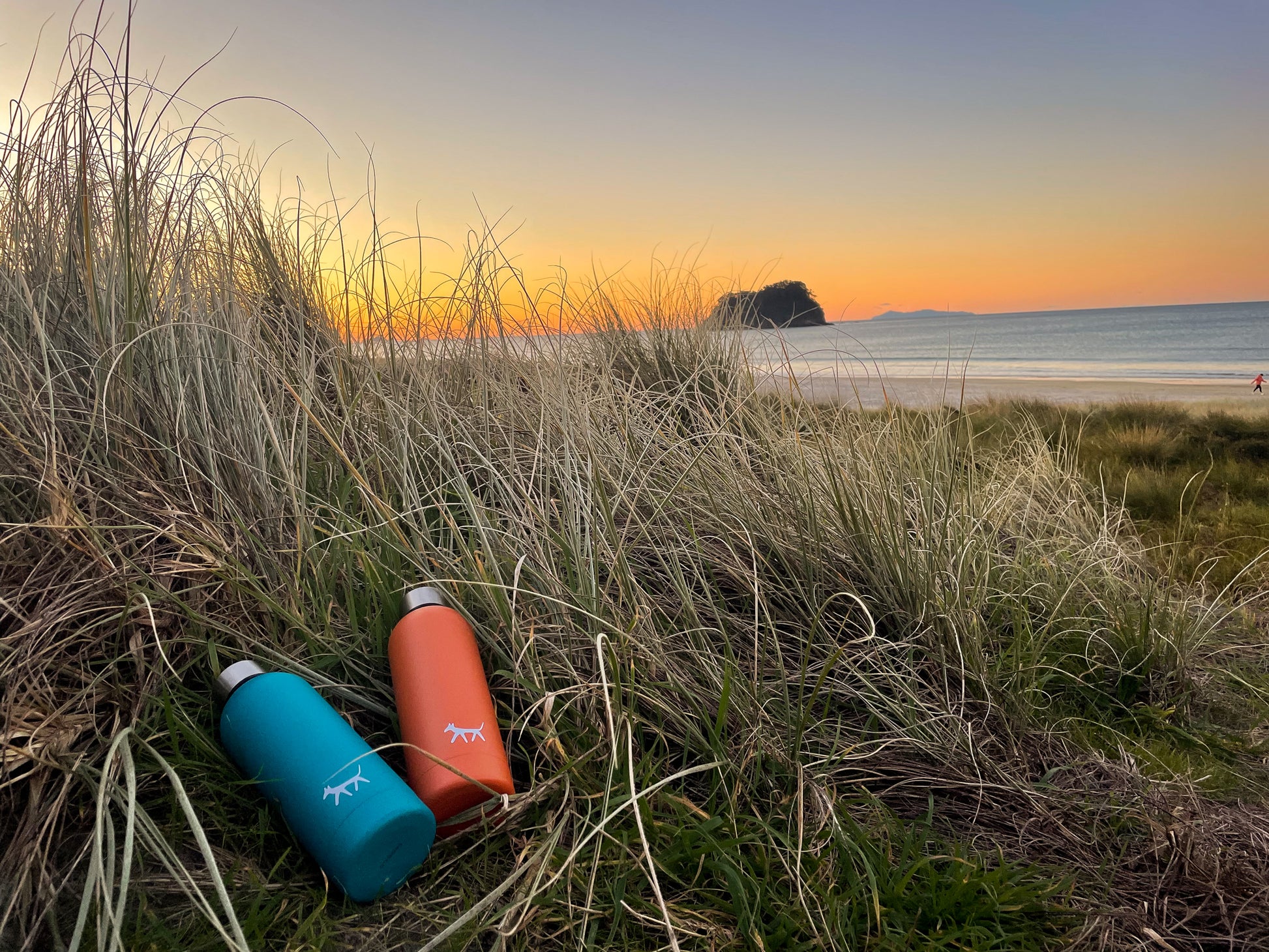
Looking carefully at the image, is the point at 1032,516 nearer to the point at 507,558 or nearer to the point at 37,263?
the point at 507,558

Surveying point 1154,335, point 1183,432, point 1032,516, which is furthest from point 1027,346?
point 1032,516

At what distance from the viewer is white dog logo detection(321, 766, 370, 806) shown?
163 centimetres

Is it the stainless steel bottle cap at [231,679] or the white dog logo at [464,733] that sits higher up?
the stainless steel bottle cap at [231,679]

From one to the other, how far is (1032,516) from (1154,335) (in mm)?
61937

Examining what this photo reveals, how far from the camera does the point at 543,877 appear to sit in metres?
1.71

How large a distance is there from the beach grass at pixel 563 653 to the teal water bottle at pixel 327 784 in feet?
0.33

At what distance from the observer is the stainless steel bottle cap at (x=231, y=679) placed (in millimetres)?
1878

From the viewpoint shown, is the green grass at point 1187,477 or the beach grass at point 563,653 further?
the green grass at point 1187,477

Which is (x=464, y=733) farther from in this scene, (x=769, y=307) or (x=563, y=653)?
(x=769, y=307)

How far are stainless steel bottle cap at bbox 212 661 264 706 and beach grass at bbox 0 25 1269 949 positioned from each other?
5.3 inches

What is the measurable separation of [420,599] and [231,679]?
0.49 meters

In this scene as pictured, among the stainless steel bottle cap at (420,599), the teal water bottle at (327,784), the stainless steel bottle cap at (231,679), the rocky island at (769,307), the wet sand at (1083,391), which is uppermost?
the rocky island at (769,307)

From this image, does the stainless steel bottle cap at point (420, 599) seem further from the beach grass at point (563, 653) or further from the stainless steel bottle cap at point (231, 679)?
the stainless steel bottle cap at point (231, 679)

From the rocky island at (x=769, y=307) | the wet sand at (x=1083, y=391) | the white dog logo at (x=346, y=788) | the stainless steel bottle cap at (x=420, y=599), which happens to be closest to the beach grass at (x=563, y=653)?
the stainless steel bottle cap at (x=420, y=599)
